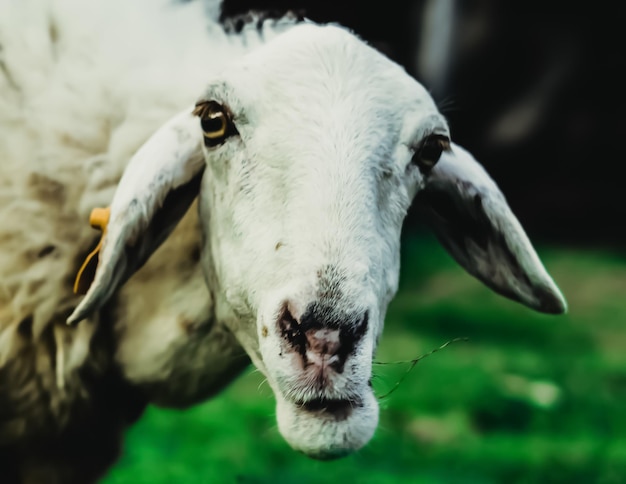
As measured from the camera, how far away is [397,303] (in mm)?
9500

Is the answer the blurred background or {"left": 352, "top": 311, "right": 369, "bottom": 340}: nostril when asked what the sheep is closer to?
{"left": 352, "top": 311, "right": 369, "bottom": 340}: nostril

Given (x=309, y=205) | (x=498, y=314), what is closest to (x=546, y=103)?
(x=498, y=314)

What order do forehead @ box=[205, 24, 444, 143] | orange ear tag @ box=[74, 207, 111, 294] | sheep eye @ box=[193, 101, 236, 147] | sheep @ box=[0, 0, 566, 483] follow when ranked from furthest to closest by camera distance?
orange ear tag @ box=[74, 207, 111, 294]
sheep eye @ box=[193, 101, 236, 147]
forehead @ box=[205, 24, 444, 143]
sheep @ box=[0, 0, 566, 483]

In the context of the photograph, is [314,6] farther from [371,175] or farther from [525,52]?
[525,52]

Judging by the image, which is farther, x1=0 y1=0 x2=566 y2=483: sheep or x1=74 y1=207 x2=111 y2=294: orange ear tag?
x1=74 y1=207 x2=111 y2=294: orange ear tag

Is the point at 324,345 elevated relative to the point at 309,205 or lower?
lower

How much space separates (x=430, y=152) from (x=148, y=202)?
81 cm

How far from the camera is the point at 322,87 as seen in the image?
9.57 ft

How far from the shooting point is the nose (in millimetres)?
2551

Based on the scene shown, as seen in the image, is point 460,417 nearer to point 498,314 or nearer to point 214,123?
point 498,314

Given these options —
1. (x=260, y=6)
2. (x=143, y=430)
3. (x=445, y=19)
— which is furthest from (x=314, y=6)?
(x=445, y=19)

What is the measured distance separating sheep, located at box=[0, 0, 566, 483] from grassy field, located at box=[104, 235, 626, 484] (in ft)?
1.76

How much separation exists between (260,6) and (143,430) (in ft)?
8.25

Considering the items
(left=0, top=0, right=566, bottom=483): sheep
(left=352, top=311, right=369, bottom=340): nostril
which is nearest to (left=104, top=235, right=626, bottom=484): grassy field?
(left=0, top=0, right=566, bottom=483): sheep
